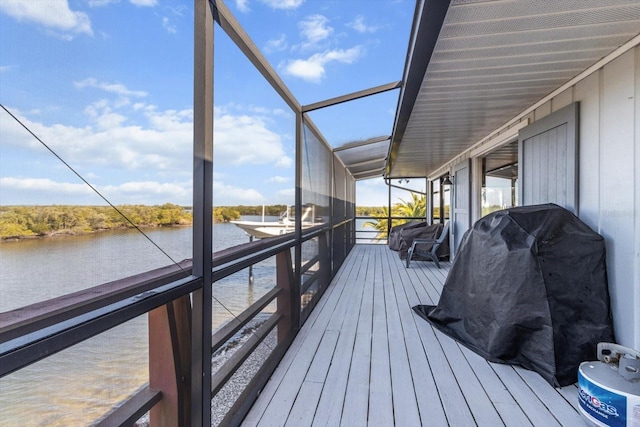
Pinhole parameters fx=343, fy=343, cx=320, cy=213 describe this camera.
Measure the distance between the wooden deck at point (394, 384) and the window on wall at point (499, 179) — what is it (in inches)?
115

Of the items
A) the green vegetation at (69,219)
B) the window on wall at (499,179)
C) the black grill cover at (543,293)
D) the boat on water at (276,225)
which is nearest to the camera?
the green vegetation at (69,219)

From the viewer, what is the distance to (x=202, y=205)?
52.6 inches

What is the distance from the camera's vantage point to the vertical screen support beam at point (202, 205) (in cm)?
131

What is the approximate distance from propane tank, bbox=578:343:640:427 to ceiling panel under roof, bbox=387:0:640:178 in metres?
1.75

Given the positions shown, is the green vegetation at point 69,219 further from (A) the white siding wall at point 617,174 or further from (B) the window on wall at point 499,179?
(B) the window on wall at point 499,179

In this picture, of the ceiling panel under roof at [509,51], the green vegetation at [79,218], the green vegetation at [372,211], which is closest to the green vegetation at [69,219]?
the green vegetation at [79,218]

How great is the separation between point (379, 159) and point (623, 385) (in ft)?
21.2

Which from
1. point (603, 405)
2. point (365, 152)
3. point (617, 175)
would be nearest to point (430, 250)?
point (365, 152)

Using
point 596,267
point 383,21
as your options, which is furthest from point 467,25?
point 383,21

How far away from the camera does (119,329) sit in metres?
0.97

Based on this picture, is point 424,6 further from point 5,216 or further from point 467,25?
point 5,216

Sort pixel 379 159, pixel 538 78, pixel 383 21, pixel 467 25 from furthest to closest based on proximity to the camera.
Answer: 1. pixel 379 159
2. pixel 383 21
3. pixel 538 78
4. pixel 467 25

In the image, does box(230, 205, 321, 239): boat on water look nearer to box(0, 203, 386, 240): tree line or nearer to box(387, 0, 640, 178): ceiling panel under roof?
box(0, 203, 386, 240): tree line

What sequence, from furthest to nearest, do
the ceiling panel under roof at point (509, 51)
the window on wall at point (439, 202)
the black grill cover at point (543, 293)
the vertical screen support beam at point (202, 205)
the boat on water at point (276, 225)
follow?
the window on wall at point (439, 202)
the black grill cover at point (543, 293)
the boat on water at point (276, 225)
the ceiling panel under roof at point (509, 51)
the vertical screen support beam at point (202, 205)
